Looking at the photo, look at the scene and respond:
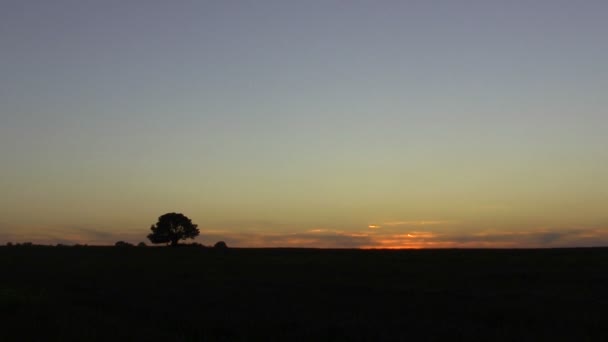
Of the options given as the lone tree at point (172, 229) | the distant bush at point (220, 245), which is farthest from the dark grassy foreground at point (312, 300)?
the lone tree at point (172, 229)

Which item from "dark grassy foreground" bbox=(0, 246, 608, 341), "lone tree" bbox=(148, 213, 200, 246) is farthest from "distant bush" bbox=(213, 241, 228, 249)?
"dark grassy foreground" bbox=(0, 246, 608, 341)

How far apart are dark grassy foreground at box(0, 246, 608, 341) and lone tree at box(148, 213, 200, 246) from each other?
50.1m

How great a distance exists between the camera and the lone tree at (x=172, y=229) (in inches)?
4001

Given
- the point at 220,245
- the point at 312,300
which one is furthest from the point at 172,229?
the point at 312,300

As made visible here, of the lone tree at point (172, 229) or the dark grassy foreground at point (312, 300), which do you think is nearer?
the dark grassy foreground at point (312, 300)

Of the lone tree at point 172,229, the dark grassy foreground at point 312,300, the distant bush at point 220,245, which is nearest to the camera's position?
the dark grassy foreground at point 312,300

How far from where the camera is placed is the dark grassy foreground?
62.1 feet

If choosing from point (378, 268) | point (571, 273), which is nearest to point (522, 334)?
point (571, 273)

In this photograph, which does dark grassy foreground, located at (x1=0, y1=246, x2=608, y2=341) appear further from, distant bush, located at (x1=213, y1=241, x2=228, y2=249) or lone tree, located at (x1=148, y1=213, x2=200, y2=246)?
lone tree, located at (x1=148, y1=213, x2=200, y2=246)

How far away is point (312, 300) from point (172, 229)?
78.0 m

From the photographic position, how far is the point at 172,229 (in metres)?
102

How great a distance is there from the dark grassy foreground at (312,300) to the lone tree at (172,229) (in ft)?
164

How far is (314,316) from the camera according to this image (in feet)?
71.7

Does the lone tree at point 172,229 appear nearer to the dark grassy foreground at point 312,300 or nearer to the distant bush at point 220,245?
the distant bush at point 220,245
